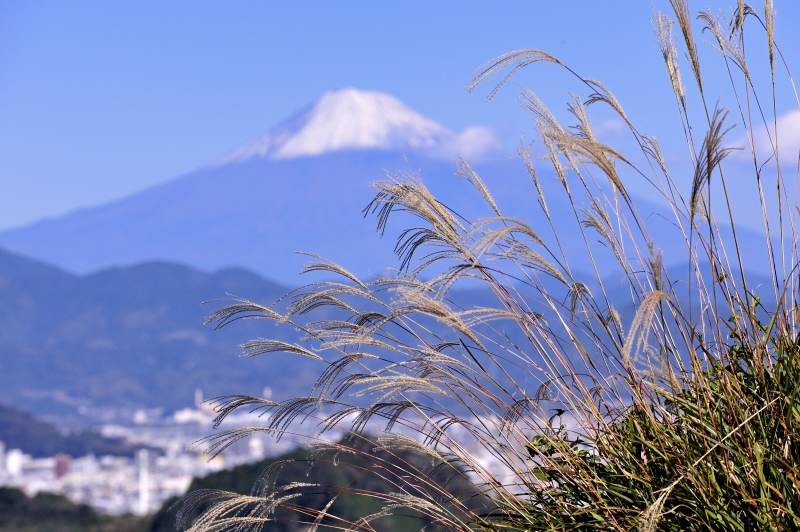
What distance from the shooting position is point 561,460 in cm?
223

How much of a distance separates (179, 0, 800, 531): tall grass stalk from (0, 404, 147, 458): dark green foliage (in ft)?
317

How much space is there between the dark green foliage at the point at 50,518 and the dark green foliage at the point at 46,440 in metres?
66.9

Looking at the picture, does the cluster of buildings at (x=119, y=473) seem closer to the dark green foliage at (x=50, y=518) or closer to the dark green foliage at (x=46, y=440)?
the dark green foliage at (x=46, y=440)

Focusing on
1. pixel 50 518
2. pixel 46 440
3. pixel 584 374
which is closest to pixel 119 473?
pixel 46 440

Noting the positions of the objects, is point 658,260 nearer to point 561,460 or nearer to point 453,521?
point 561,460

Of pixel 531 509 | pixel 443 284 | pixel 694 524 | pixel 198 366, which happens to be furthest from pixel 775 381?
pixel 198 366

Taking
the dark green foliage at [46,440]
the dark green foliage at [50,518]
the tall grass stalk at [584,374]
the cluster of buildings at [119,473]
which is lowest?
the tall grass stalk at [584,374]

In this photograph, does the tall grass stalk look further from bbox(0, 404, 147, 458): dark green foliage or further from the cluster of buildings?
bbox(0, 404, 147, 458): dark green foliage

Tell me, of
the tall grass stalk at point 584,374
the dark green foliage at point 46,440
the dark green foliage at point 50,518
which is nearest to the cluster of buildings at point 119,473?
the dark green foliage at point 46,440

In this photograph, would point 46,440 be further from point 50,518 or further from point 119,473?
point 50,518

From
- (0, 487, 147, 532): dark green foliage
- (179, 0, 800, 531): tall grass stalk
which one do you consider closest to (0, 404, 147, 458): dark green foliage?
(0, 487, 147, 532): dark green foliage

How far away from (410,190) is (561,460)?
770 millimetres

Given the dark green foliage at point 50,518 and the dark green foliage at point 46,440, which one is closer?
the dark green foliage at point 50,518

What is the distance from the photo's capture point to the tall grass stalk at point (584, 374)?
1.93m
